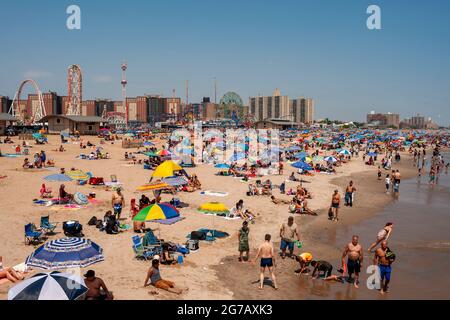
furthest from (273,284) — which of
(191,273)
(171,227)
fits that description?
(171,227)

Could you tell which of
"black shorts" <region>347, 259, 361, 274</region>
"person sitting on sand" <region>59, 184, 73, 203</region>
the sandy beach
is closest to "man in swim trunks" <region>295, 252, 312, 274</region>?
the sandy beach

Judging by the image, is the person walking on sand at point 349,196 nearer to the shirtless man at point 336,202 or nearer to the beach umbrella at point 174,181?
the shirtless man at point 336,202

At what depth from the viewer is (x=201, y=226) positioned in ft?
42.3

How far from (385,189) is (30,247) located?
20.2m

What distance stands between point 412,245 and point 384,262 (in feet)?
15.9

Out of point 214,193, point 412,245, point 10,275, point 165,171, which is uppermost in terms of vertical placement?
point 165,171

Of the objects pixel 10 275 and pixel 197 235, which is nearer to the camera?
pixel 10 275

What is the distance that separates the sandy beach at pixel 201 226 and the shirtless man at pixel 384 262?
0.35 meters

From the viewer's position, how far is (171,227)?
41.4 ft

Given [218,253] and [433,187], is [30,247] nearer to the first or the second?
[218,253]

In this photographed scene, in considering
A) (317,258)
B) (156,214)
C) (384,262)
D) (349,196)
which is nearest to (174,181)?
(156,214)

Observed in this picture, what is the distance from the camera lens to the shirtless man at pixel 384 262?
803 centimetres

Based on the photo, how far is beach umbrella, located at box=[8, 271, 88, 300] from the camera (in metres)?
5.37

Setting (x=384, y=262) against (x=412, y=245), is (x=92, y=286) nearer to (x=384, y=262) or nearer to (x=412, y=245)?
(x=384, y=262)
